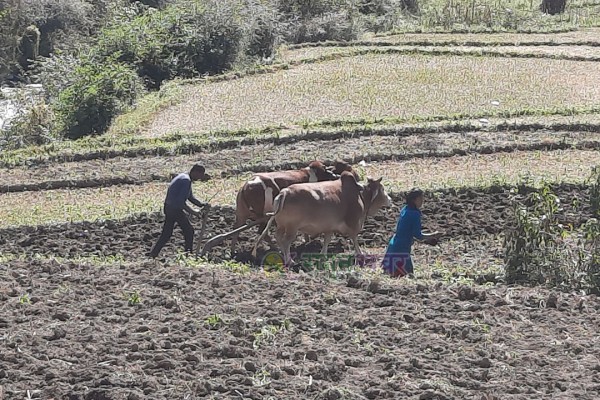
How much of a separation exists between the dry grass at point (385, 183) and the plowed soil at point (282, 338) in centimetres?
455

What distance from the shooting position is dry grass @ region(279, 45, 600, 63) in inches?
1056

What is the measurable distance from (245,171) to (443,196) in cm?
333

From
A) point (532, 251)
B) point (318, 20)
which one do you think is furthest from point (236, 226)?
point (318, 20)

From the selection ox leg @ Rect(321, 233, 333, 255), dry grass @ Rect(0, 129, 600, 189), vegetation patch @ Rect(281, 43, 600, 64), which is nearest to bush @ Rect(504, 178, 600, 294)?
ox leg @ Rect(321, 233, 333, 255)

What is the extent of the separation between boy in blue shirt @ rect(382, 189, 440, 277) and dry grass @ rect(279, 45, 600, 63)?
1679cm

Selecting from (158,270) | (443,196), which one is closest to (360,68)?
(443,196)

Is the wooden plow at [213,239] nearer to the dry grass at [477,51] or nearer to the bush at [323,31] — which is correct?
the dry grass at [477,51]

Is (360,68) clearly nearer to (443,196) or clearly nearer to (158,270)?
(443,196)

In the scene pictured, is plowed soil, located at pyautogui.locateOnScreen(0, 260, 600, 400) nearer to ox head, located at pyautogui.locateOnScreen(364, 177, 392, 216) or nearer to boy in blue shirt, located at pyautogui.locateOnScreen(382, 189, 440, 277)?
boy in blue shirt, located at pyautogui.locateOnScreen(382, 189, 440, 277)

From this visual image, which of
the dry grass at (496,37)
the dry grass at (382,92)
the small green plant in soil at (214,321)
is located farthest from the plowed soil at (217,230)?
the dry grass at (496,37)

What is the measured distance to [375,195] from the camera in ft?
38.3

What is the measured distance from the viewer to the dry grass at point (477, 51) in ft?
88.0

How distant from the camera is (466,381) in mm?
6500

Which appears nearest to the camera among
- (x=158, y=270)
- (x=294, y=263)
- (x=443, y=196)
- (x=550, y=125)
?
(x=158, y=270)
